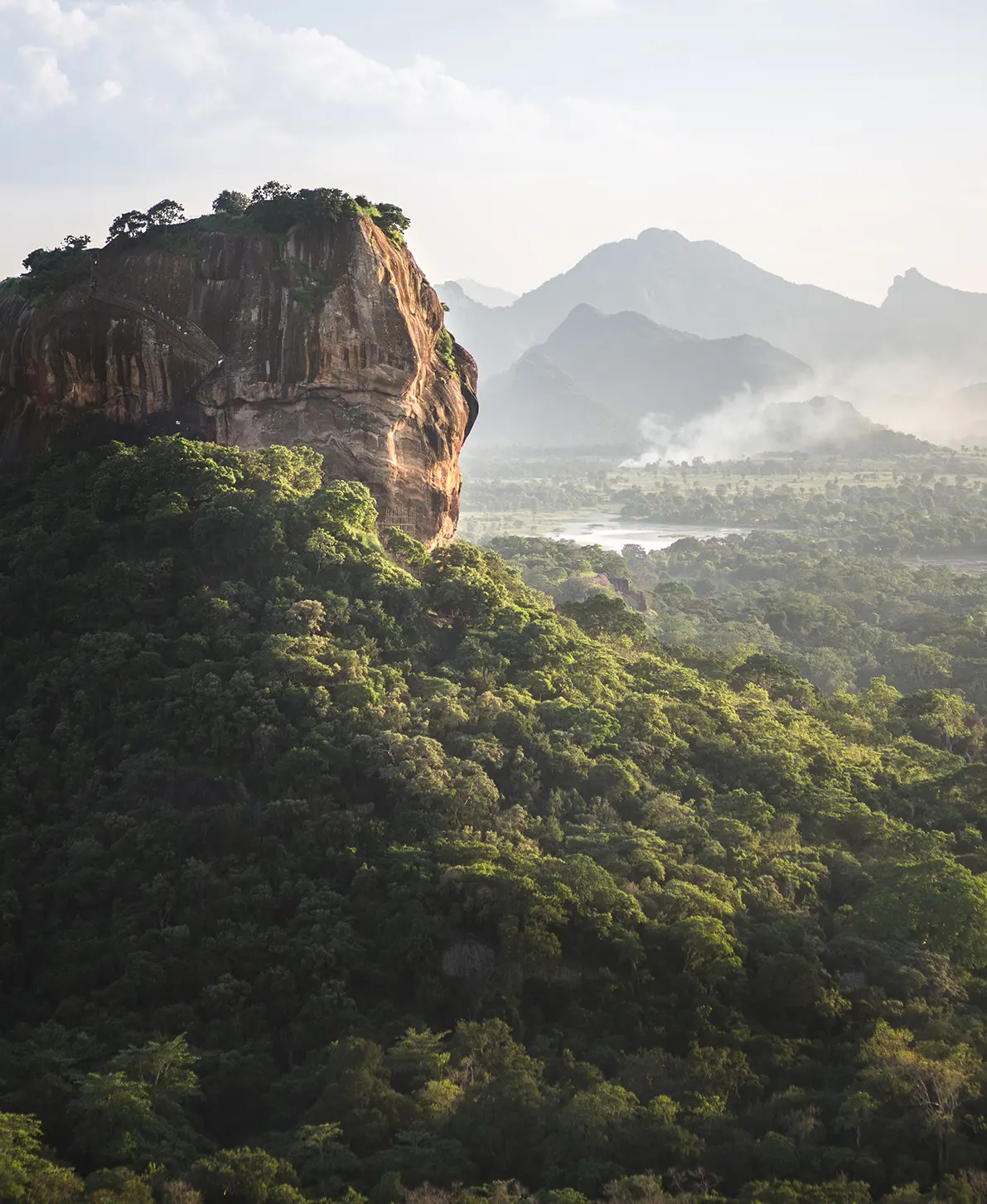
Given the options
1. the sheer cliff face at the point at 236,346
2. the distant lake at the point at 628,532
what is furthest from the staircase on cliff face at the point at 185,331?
the distant lake at the point at 628,532

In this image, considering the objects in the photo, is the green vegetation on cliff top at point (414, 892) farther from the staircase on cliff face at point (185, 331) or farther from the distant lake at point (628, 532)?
the distant lake at point (628, 532)

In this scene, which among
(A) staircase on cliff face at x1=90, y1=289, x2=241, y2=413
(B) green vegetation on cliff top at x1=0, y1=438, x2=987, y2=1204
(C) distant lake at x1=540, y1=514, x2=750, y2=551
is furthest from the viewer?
(C) distant lake at x1=540, y1=514, x2=750, y2=551

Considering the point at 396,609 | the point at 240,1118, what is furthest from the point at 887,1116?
the point at 396,609

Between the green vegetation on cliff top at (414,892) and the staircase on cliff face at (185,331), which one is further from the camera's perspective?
the staircase on cliff face at (185,331)

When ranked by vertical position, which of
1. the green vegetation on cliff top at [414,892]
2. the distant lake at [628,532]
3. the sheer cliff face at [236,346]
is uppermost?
the sheer cliff face at [236,346]

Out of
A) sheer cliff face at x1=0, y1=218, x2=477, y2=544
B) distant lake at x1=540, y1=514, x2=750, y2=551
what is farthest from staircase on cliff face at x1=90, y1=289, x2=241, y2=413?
distant lake at x1=540, y1=514, x2=750, y2=551

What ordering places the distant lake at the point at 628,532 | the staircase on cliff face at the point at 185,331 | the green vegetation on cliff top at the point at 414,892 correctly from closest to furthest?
1. the green vegetation on cliff top at the point at 414,892
2. the staircase on cliff face at the point at 185,331
3. the distant lake at the point at 628,532

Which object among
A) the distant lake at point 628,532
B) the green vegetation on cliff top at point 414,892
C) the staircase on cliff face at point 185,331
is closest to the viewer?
the green vegetation on cliff top at point 414,892

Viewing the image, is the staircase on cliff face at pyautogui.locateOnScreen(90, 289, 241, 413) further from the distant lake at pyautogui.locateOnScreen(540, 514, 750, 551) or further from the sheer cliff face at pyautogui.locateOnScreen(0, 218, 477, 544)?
the distant lake at pyautogui.locateOnScreen(540, 514, 750, 551)

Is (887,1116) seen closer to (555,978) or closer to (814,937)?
Answer: (814,937)
